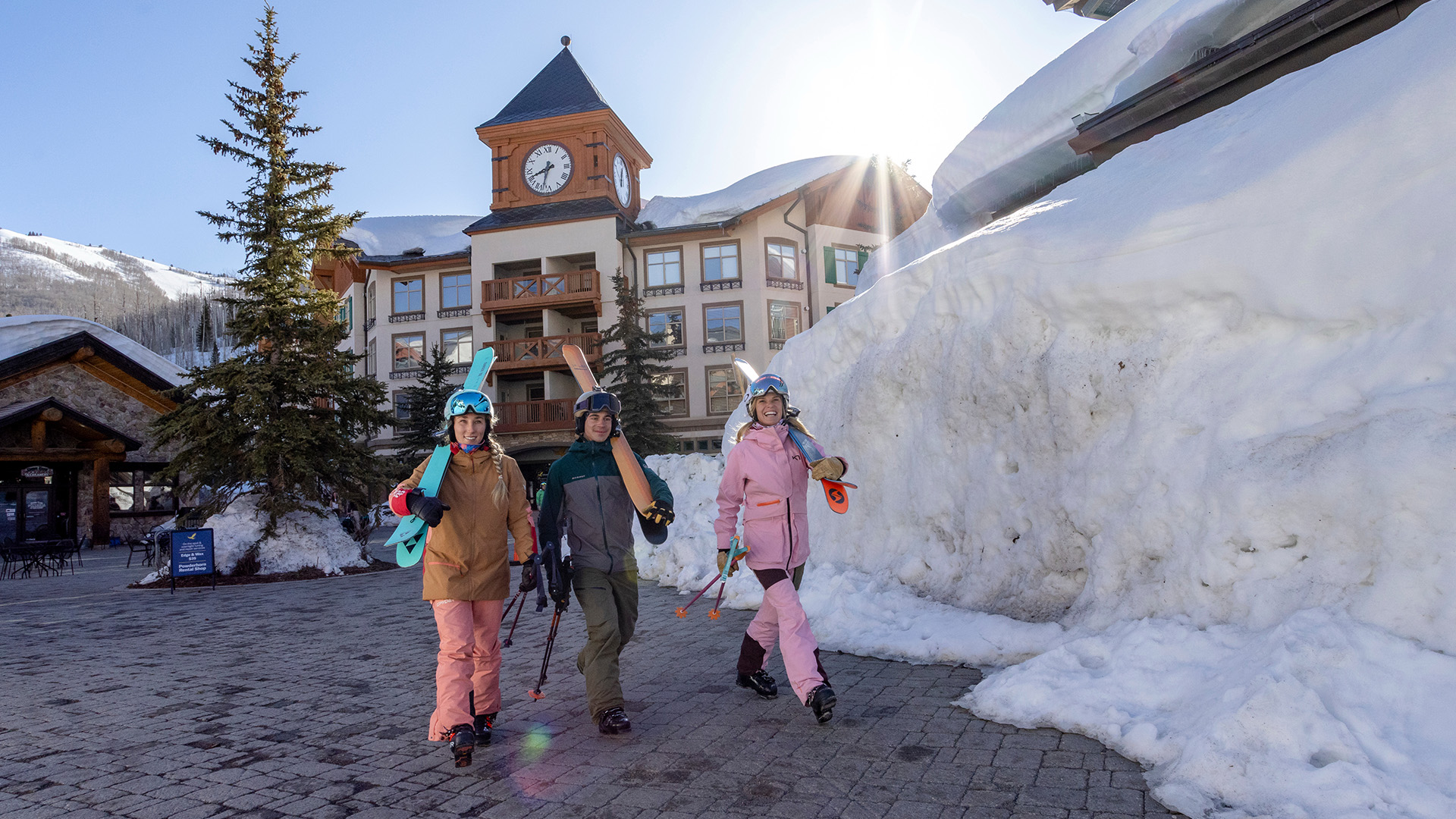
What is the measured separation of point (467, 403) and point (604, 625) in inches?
56.1

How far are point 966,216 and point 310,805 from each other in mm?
12000

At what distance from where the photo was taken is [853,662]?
19.6 ft

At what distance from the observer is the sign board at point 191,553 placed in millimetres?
12820

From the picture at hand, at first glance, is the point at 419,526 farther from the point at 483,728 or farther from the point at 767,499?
the point at 767,499

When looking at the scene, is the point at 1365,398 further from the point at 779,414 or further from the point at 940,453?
the point at 940,453

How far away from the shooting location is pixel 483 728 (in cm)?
449

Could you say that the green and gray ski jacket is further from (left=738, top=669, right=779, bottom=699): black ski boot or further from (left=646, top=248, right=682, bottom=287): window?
(left=646, top=248, right=682, bottom=287): window

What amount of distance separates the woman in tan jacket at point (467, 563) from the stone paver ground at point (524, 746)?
0.88 ft

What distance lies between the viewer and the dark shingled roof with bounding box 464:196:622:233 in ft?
108

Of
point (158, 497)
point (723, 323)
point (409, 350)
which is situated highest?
point (723, 323)

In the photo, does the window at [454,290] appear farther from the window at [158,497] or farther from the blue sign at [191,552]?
the blue sign at [191,552]

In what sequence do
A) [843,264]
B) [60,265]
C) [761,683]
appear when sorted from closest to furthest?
[761,683] → [843,264] → [60,265]

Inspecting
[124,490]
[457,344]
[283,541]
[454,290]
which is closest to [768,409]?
[283,541]

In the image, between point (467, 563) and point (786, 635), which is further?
point (786, 635)
